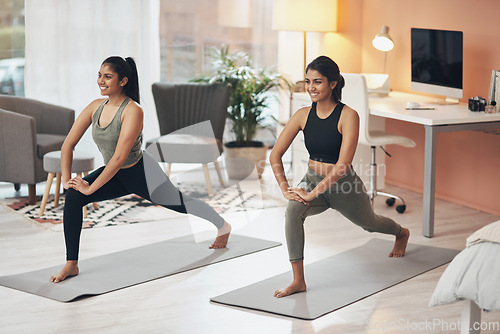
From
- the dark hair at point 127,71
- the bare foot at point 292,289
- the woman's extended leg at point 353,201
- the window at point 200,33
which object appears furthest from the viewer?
the window at point 200,33

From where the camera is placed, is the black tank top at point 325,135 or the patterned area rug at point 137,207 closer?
the black tank top at point 325,135

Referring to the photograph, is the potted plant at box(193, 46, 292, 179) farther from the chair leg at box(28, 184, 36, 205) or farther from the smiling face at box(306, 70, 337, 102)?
the smiling face at box(306, 70, 337, 102)

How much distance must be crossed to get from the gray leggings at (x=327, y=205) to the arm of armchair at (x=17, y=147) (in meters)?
2.35

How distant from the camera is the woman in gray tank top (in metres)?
3.56

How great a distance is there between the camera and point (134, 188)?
375 cm

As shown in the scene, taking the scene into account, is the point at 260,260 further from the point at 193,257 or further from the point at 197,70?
the point at 197,70

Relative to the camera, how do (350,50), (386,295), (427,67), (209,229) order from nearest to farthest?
(386,295) < (209,229) < (427,67) < (350,50)

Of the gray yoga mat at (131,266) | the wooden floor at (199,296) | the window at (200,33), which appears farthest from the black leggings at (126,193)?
the window at (200,33)

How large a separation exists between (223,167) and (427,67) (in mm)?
2193

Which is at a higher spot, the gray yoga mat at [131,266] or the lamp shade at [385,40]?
the lamp shade at [385,40]

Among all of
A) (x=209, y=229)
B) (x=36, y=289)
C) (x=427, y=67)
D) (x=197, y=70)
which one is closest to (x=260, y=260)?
(x=209, y=229)

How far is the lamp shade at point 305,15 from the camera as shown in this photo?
19.3ft

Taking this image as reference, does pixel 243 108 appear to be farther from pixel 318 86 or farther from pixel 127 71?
pixel 318 86

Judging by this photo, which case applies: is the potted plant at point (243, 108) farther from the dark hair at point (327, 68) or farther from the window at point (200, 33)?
the dark hair at point (327, 68)
